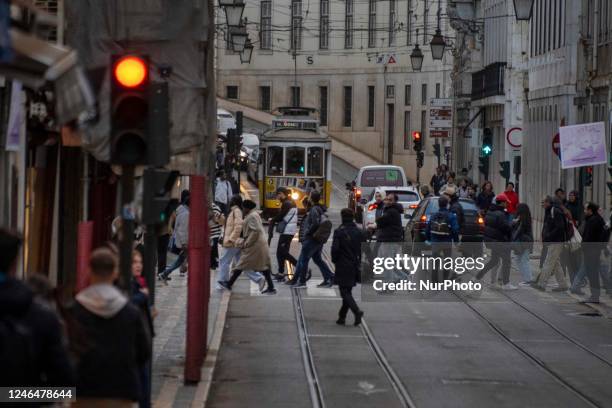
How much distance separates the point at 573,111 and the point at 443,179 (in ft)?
41.5

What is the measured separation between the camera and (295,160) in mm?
51750

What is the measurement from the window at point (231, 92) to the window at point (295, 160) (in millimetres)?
41719

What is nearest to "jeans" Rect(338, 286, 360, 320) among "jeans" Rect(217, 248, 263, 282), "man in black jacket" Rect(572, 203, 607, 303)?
"jeans" Rect(217, 248, 263, 282)

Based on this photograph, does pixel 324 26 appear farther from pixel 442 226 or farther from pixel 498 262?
Answer: pixel 442 226

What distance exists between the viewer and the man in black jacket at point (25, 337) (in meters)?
8.02

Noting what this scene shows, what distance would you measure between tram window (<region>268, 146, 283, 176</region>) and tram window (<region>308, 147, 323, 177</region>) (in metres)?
0.92

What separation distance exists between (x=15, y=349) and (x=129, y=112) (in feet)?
10.7

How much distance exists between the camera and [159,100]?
458 inches

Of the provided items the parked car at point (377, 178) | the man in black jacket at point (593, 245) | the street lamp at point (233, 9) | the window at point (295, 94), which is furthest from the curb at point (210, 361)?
the window at point (295, 94)

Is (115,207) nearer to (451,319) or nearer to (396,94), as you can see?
(451,319)

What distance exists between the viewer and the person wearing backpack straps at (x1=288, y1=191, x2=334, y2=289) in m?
26.0

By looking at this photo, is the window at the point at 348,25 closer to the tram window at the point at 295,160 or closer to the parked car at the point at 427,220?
the tram window at the point at 295,160

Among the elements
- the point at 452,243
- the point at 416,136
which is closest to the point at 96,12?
the point at 452,243

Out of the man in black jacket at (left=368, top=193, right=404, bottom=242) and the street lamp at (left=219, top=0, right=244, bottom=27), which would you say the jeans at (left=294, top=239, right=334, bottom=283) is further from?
the street lamp at (left=219, top=0, right=244, bottom=27)
